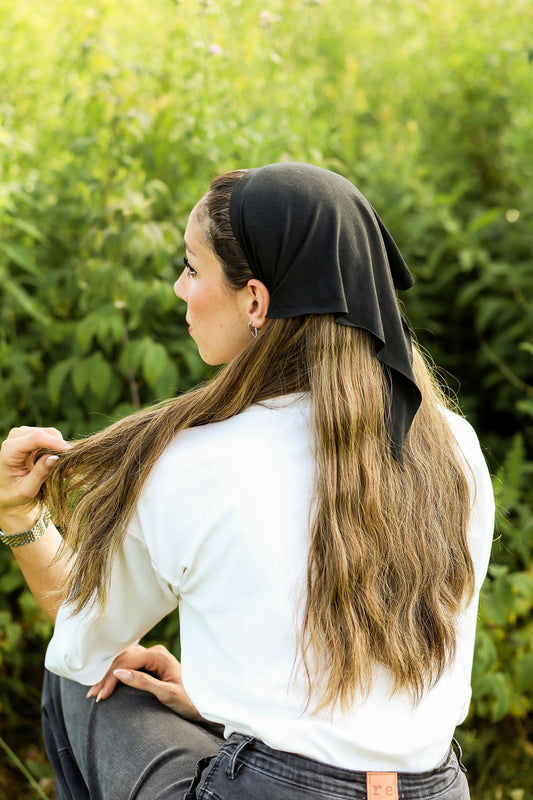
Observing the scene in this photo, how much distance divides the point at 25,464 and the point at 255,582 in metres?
0.55

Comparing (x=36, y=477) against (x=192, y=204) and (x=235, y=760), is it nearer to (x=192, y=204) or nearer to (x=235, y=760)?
(x=235, y=760)

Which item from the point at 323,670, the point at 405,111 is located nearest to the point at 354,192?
the point at 323,670

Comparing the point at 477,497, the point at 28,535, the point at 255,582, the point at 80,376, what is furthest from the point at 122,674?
the point at 80,376

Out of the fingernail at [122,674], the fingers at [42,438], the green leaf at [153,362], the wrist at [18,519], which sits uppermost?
the fingers at [42,438]

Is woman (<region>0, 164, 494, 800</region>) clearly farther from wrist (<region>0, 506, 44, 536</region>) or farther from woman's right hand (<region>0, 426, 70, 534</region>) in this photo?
wrist (<region>0, 506, 44, 536</region>)

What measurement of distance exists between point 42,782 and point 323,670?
4.88 feet

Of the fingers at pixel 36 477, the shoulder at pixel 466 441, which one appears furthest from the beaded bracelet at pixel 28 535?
the shoulder at pixel 466 441

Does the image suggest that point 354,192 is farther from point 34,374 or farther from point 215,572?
point 34,374

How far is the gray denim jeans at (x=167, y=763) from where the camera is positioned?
1229 millimetres

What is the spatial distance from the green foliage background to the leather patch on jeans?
94cm

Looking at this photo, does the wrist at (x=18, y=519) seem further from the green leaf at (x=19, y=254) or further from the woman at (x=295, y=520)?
the green leaf at (x=19, y=254)

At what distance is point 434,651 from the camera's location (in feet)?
4.35

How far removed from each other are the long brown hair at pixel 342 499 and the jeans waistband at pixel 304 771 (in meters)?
0.10

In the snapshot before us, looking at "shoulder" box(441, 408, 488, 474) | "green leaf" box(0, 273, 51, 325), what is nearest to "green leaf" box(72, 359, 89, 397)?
"green leaf" box(0, 273, 51, 325)
